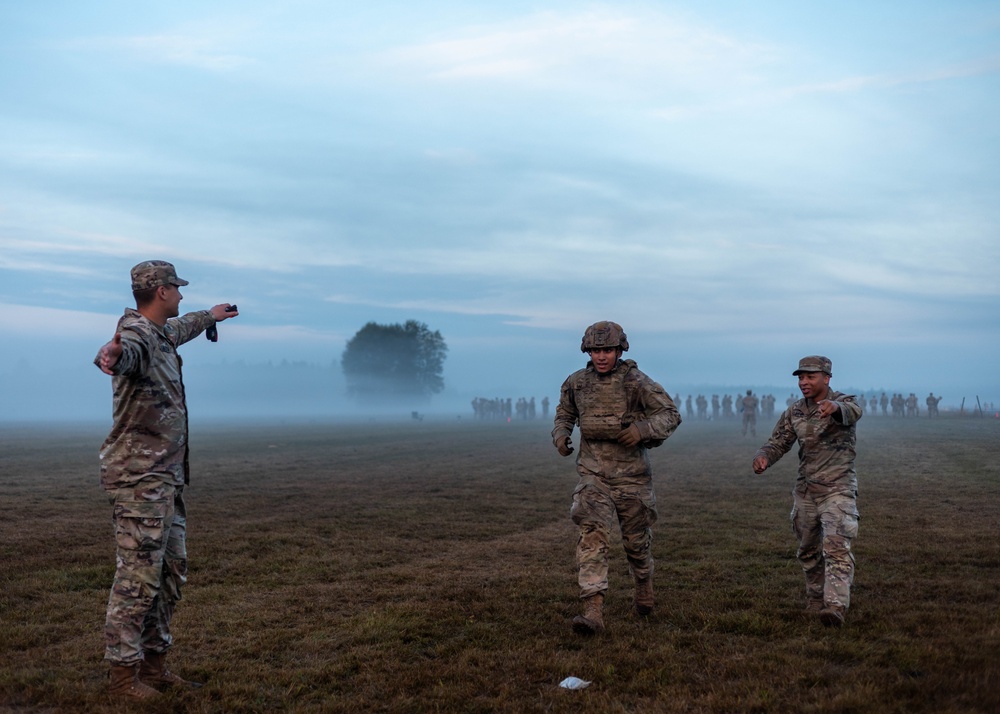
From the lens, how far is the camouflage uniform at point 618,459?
22.8ft

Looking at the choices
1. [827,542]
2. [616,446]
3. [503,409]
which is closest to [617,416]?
[616,446]

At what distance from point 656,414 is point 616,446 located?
18.4 inches

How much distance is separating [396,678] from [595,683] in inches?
56.7

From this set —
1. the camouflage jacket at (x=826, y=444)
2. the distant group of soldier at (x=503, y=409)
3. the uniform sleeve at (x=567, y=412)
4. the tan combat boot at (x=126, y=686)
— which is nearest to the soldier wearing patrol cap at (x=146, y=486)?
the tan combat boot at (x=126, y=686)

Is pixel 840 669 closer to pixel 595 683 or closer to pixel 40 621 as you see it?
pixel 595 683

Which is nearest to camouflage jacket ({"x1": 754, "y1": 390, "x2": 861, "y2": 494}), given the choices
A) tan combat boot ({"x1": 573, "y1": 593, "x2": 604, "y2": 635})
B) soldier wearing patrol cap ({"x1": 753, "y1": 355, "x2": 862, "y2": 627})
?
soldier wearing patrol cap ({"x1": 753, "y1": 355, "x2": 862, "y2": 627})

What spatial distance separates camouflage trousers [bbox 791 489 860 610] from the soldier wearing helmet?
145 cm

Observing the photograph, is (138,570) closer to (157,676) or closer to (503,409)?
(157,676)

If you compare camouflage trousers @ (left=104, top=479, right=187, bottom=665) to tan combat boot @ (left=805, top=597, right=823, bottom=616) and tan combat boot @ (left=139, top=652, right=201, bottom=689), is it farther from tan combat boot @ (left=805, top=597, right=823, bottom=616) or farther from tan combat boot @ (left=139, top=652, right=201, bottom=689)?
tan combat boot @ (left=805, top=597, right=823, bottom=616)

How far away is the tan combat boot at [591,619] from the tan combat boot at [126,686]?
3305 mm

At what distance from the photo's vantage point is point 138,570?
17.4ft

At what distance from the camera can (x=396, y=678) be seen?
571 cm

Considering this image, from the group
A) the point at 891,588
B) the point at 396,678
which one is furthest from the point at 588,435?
the point at 891,588

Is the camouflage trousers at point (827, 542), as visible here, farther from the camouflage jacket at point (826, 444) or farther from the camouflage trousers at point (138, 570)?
the camouflage trousers at point (138, 570)
